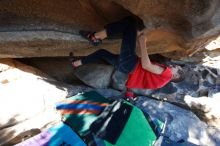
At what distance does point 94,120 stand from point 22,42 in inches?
63.0

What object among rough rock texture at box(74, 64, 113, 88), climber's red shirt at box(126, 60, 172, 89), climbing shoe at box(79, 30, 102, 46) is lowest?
rough rock texture at box(74, 64, 113, 88)

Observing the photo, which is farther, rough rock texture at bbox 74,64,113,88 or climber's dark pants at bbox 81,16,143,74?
rough rock texture at bbox 74,64,113,88

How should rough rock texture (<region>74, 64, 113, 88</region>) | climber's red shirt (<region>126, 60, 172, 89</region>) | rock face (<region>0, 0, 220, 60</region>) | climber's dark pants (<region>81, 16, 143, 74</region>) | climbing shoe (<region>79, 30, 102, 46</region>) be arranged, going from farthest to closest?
rough rock texture (<region>74, 64, 113, 88</region>)
climber's red shirt (<region>126, 60, 172, 89</region>)
climbing shoe (<region>79, 30, 102, 46</region>)
climber's dark pants (<region>81, 16, 143, 74</region>)
rock face (<region>0, 0, 220, 60</region>)

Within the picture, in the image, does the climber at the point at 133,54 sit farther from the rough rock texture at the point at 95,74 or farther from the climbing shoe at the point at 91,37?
the rough rock texture at the point at 95,74

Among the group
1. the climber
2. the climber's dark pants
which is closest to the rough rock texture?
the climber

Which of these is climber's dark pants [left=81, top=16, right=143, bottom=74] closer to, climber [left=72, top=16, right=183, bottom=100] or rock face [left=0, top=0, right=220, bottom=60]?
climber [left=72, top=16, right=183, bottom=100]

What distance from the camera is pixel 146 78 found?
5418 mm

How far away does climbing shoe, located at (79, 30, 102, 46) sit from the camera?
504 centimetres

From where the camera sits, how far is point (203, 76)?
7660 mm

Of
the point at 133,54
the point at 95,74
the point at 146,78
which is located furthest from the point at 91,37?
the point at 95,74

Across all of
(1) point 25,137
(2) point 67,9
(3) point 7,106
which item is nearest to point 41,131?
(1) point 25,137

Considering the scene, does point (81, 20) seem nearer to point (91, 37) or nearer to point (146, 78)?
point (91, 37)

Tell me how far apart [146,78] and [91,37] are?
1.15 m

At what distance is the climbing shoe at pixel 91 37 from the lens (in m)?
5.04
